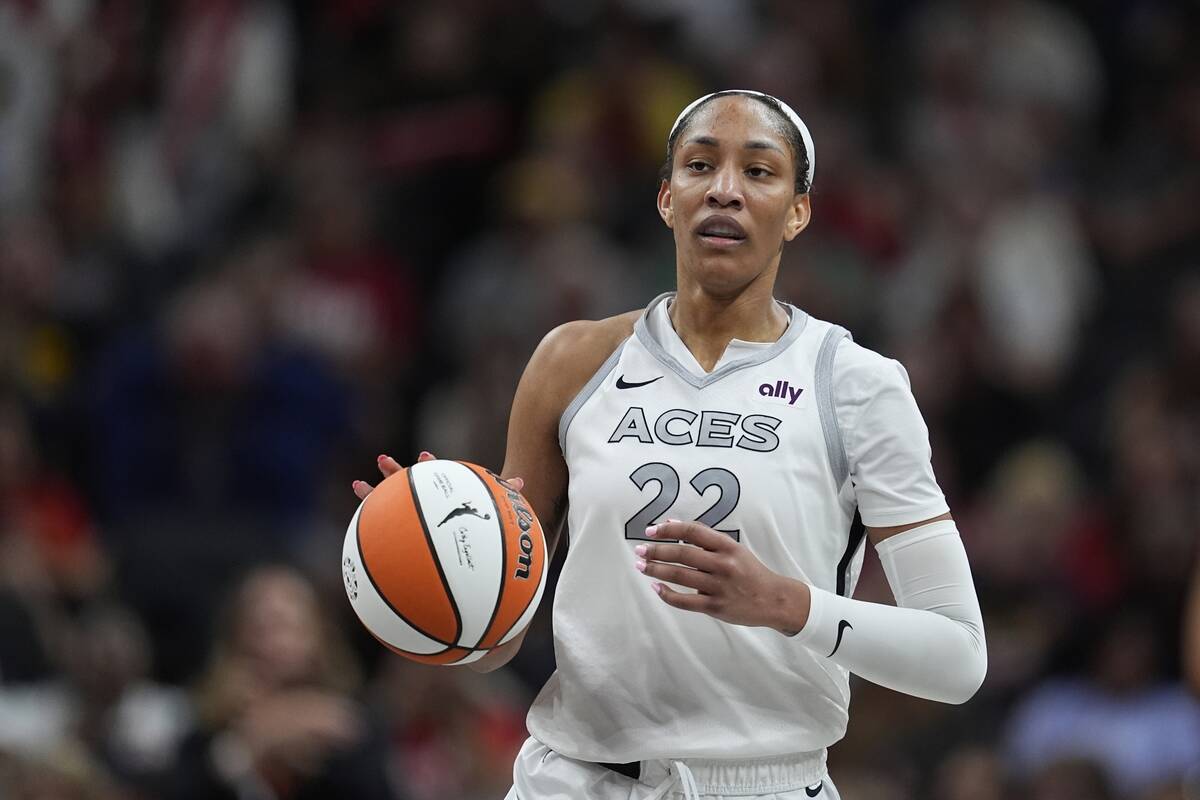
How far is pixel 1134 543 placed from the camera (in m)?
9.22

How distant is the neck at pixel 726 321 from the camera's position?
15.3 feet

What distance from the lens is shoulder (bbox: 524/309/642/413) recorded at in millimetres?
4703

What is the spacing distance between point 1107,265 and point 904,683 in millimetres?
7212

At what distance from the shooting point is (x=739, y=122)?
454 centimetres

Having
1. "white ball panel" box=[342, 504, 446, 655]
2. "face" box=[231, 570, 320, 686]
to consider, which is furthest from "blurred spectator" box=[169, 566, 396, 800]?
"white ball panel" box=[342, 504, 446, 655]

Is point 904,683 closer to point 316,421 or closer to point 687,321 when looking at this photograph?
point 687,321

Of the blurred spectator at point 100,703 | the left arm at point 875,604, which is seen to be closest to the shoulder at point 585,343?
the left arm at point 875,604

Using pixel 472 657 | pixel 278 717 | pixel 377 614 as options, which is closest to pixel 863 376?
pixel 472 657

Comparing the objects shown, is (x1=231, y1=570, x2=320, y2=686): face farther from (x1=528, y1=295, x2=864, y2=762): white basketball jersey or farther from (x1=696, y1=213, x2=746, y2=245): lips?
(x1=696, y1=213, x2=746, y2=245): lips

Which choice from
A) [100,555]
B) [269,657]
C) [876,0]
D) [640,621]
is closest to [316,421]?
[100,555]

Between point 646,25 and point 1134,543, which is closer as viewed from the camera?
point 1134,543

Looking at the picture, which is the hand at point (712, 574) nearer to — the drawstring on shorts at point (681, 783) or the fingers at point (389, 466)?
the drawstring on shorts at point (681, 783)

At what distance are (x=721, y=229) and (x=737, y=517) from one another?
70 centimetres

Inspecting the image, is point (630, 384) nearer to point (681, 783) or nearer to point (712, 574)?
point (712, 574)
